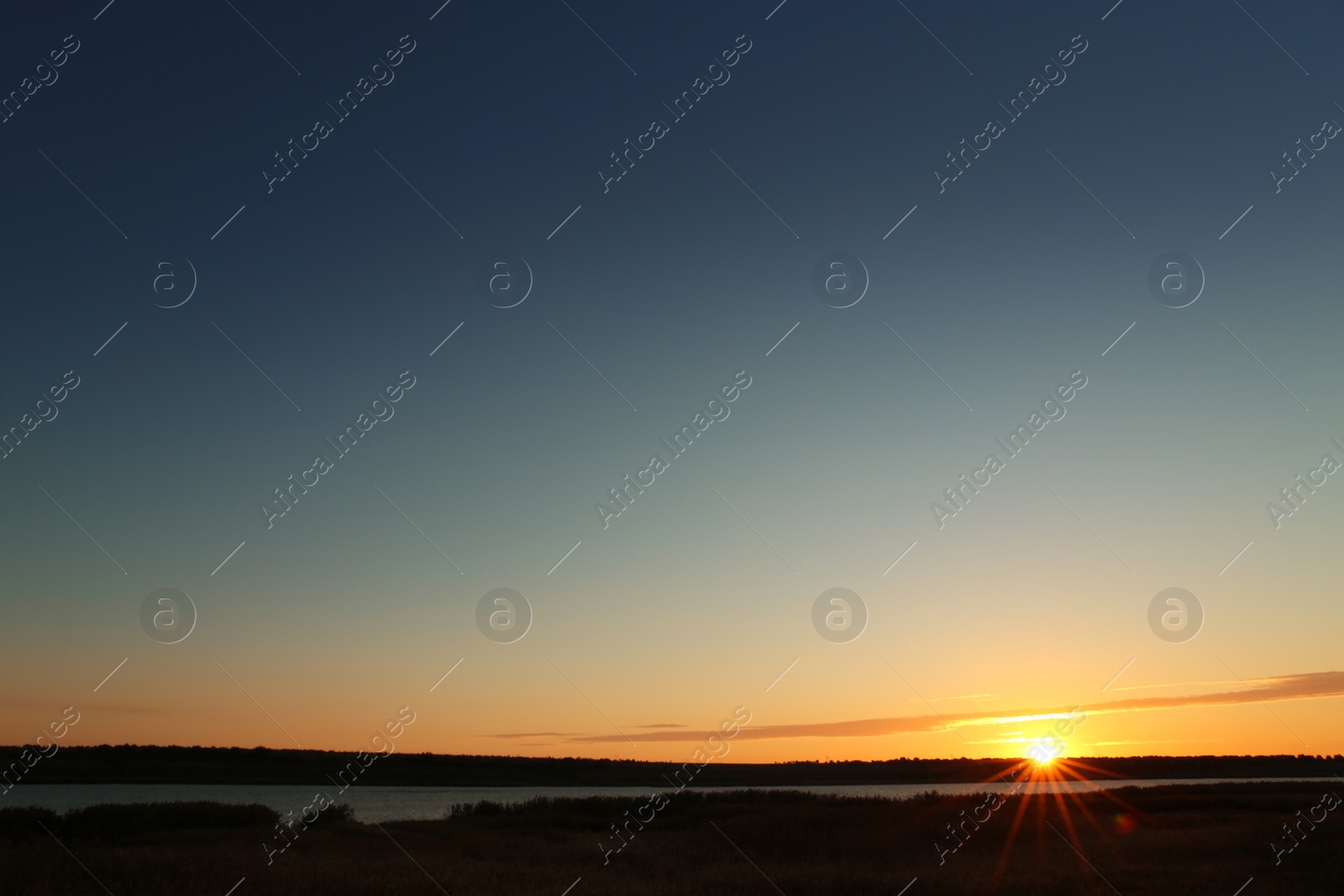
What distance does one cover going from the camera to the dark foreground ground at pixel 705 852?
1703cm

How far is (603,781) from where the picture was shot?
13188 cm

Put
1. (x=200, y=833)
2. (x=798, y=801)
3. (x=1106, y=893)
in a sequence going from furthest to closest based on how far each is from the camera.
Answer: (x=798, y=801)
(x=200, y=833)
(x=1106, y=893)

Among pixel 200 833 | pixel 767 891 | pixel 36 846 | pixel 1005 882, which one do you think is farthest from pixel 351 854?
pixel 1005 882

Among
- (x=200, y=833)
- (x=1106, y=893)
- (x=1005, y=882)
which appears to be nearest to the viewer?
(x=1106, y=893)

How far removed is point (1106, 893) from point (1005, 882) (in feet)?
6.89

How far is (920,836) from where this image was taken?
89.9ft

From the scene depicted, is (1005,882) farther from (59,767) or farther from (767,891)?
(59,767)

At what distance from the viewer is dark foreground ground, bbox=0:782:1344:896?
17.0 metres

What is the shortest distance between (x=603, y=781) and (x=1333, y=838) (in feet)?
402

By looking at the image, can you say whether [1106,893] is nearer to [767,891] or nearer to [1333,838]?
[767,891]

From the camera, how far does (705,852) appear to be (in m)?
24.4

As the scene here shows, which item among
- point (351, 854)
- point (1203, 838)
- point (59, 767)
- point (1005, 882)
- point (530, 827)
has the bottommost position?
point (59, 767)

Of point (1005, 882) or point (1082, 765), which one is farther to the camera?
point (1082, 765)

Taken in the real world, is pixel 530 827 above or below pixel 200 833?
→ above
